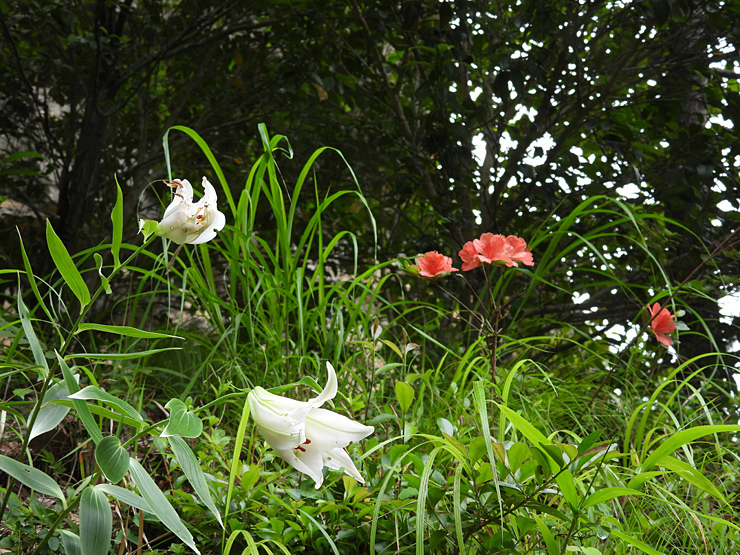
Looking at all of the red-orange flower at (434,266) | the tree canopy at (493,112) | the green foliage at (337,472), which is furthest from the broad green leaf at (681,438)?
the tree canopy at (493,112)

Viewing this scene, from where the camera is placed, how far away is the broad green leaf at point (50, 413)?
1.87 feet

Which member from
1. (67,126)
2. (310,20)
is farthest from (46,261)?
(310,20)

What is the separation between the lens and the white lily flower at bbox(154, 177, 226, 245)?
2.18 feet

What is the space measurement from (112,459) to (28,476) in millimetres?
112

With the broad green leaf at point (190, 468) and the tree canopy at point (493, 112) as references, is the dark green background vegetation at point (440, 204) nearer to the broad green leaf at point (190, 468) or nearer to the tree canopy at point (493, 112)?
the tree canopy at point (493, 112)

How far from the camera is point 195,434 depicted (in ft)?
1.67

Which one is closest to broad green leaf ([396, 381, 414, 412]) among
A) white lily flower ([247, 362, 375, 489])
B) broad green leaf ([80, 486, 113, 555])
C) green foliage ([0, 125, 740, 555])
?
green foliage ([0, 125, 740, 555])

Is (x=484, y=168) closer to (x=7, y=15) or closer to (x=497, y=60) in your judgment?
A: (x=497, y=60)

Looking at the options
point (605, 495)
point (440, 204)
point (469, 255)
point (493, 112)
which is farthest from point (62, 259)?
point (493, 112)

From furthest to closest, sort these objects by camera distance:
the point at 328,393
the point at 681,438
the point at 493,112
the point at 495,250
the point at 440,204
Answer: the point at 493,112
the point at 440,204
the point at 495,250
the point at 681,438
the point at 328,393

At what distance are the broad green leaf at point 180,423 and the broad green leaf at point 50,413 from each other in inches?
5.0

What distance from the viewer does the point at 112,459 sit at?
20.2 inches

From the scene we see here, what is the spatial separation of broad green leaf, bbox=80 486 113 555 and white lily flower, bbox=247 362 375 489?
0.16 metres

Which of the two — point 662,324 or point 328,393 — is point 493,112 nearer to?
point 662,324
